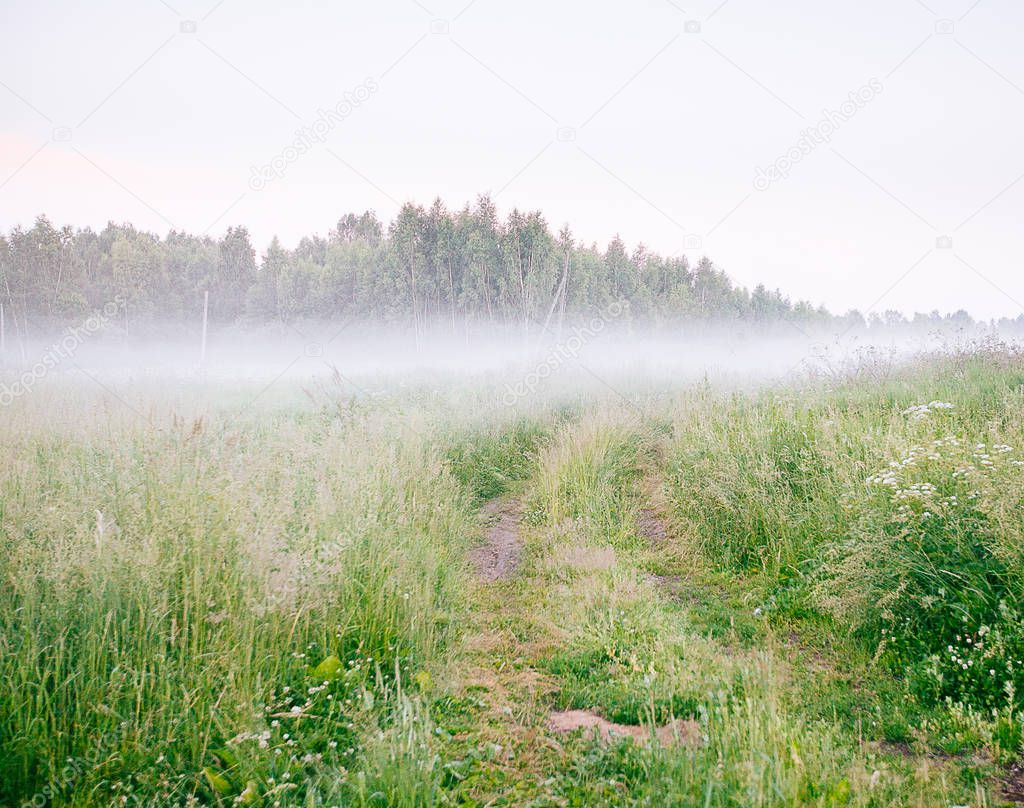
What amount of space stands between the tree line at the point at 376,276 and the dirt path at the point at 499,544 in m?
25.6

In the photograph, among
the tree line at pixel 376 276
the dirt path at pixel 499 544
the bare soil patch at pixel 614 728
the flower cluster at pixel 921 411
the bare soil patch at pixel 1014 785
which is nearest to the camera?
the bare soil patch at pixel 1014 785

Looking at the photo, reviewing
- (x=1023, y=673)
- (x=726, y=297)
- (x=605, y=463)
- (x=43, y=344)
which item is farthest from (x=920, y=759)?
(x=726, y=297)

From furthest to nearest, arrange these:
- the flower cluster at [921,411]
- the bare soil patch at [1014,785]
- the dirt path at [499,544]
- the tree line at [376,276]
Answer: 1. the tree line at [376,276]
2. the dirt path at [499,544]
3. the flower cluster at [921,411]
4. the bare soil patch at [1014,785]

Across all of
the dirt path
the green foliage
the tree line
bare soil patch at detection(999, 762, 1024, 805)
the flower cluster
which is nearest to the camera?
bare soil patch at detection(999, 762, 1024, 805)

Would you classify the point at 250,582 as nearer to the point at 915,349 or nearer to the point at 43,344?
the point at 915,349

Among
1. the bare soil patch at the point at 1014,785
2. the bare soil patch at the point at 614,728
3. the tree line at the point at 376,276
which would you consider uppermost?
the tree line at the point at 376,276

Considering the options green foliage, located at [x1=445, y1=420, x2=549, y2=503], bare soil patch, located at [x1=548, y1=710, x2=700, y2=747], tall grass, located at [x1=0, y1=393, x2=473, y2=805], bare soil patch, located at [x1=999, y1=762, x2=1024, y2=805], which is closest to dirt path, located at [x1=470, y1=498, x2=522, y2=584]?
green foliage, located at [x1=445, y1=420, x2=549, y2=503]

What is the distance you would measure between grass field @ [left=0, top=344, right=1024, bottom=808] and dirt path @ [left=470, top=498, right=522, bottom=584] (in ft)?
0.45

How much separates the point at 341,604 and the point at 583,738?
1886 millimetres

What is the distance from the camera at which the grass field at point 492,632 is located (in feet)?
8.40

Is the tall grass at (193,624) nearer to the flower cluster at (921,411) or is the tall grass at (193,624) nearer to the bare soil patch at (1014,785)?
the bare soil patch at (1014,785)

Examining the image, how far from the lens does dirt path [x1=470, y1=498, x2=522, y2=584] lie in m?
6.13

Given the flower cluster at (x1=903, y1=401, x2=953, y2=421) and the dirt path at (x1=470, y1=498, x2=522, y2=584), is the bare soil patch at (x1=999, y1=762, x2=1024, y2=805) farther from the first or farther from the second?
the dirt path at (x1=470, y1=498, x2=522, y2=584)

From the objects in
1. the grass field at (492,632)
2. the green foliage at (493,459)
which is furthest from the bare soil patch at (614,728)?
the green foliage at (493,459)
